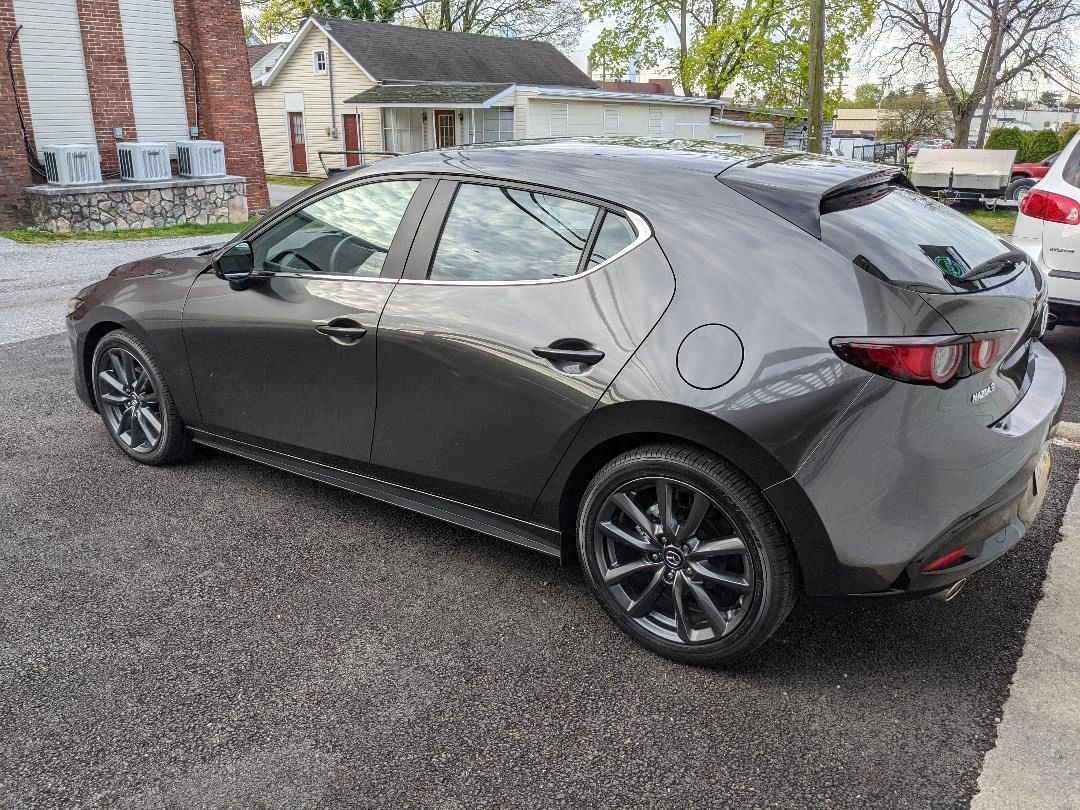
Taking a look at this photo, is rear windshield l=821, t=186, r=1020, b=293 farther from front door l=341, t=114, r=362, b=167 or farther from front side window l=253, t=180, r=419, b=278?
front door l=341, t=114, r=362, b=167

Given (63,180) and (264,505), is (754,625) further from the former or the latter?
(63,180)

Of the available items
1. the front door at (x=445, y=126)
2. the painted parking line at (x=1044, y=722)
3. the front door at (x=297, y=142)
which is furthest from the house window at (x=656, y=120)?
the painted parking line at (x=1044, y=722)

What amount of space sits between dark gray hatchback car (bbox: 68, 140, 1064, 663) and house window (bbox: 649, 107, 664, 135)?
110ft

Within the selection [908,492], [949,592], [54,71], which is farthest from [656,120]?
[908,492]

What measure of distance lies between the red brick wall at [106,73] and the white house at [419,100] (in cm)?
1513

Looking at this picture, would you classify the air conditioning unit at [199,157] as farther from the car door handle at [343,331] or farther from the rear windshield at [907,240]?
the rear windshield at [907,240]

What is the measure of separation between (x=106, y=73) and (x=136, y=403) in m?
14.7

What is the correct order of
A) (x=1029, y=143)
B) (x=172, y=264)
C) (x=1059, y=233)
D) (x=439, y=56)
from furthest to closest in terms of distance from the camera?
(x=439, y=56) < (x=1029, y=143) < (x=1059, y=233) < (x=172, y=264)

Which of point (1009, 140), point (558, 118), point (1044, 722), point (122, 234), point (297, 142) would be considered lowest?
point (1044, 722)

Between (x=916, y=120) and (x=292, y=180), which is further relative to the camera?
(x=916, y=120)

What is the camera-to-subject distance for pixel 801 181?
2.95 metres

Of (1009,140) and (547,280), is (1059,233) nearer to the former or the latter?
(547,280)

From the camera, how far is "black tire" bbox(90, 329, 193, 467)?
4.38m

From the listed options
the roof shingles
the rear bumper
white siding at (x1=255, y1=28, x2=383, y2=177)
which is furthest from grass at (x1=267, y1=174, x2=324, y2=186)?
the rear bumper
